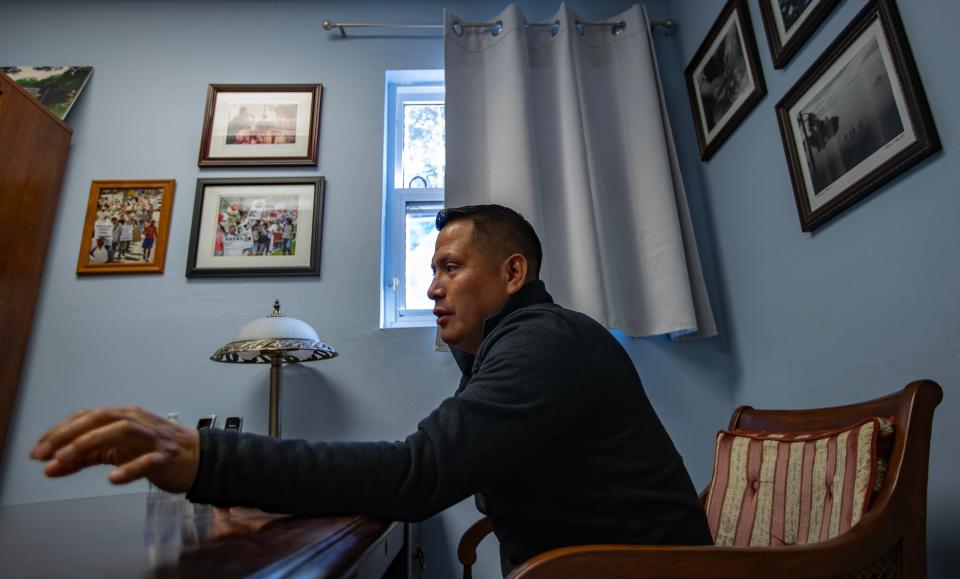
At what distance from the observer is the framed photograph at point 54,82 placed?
8.27 ft

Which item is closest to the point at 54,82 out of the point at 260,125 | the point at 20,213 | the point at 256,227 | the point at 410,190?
the point at 20,213

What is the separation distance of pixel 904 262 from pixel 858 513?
2.40 feet

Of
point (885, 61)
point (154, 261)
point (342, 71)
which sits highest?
point (342, 71)

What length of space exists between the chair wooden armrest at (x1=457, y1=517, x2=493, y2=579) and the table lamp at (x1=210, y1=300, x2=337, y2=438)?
0.80 metres

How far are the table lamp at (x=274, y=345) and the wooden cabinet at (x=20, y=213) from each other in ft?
2.97

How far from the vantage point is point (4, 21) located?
A: 273 centimetres

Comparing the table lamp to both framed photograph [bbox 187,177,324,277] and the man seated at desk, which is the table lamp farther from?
the man seated at desk

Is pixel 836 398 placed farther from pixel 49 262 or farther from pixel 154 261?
pixel 49 262

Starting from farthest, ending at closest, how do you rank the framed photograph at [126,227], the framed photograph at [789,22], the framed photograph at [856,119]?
the framed photograph at [126,227], the framed photograph at [789,22], the framed photograph at [856,119]

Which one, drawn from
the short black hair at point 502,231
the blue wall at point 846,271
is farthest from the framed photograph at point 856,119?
the short black hair at point 502,231

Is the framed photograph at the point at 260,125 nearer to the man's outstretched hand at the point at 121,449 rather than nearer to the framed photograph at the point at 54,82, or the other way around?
the framed photograph at the point at 54,82

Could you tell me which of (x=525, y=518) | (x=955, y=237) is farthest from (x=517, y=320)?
(x=955, y=237)

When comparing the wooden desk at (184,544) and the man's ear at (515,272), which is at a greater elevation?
the man's ear at (515,272)

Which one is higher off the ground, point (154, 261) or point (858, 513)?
point (154, 261)
